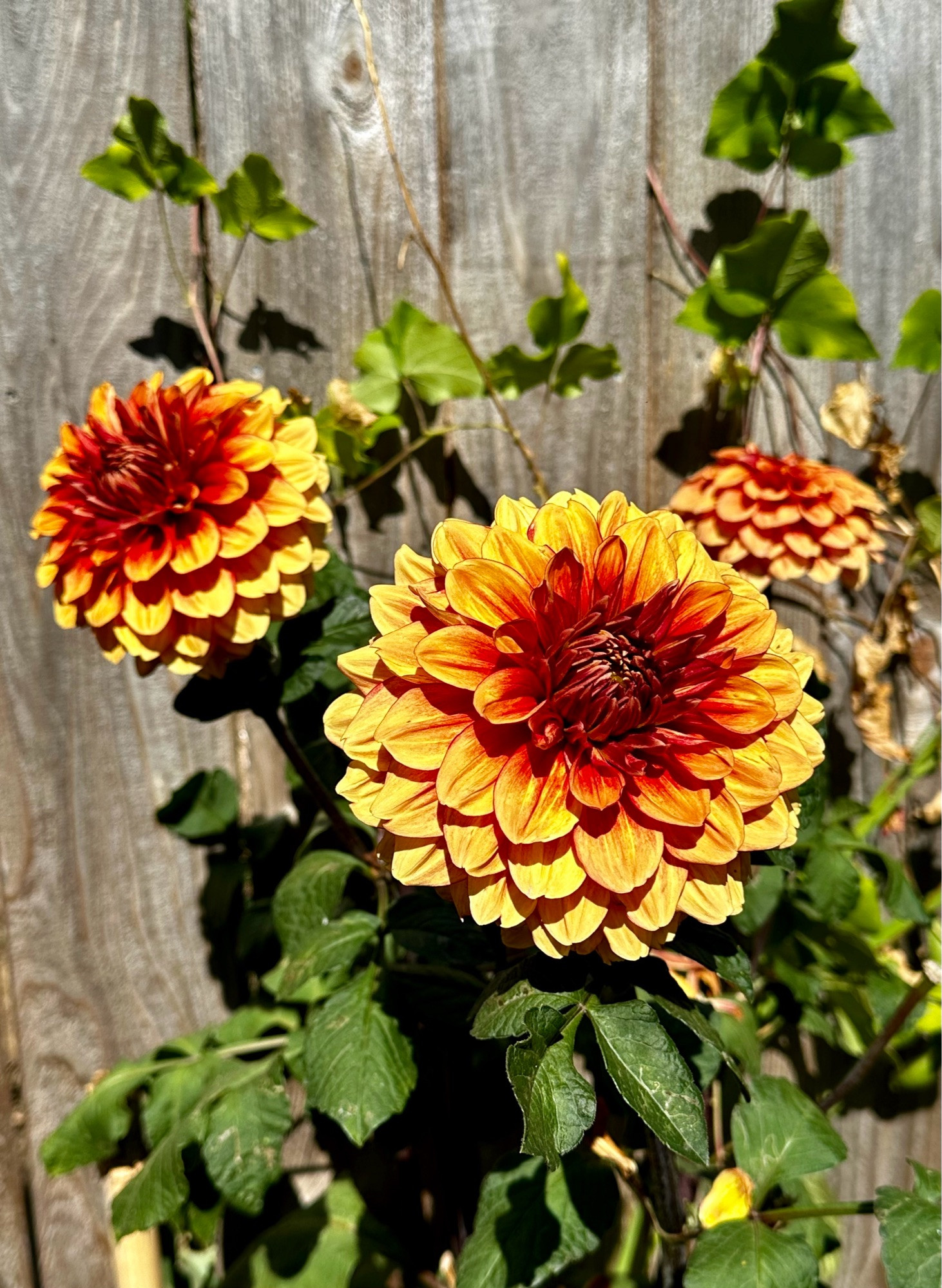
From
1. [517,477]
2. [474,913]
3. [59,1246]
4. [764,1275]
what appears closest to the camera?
[474,913]

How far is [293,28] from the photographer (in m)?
1.18

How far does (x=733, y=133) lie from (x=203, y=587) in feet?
3.23

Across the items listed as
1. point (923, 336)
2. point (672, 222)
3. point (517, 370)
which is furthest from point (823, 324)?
point (517, 370)

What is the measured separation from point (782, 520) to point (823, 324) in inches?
13.1

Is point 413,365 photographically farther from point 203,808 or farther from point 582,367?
point 203,808

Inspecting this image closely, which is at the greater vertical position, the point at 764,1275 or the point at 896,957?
the point at 764,1275

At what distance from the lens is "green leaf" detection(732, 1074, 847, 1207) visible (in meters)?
0.89

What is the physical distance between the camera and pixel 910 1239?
28.6 inches

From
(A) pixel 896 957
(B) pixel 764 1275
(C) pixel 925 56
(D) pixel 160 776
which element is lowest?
(A) pixel 896 957

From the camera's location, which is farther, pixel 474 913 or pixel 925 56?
pixel 925 56

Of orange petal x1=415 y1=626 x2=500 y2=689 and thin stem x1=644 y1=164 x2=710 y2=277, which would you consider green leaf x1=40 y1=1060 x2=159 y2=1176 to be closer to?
orange petal x1=415 y1=626 x2=500 y2=689

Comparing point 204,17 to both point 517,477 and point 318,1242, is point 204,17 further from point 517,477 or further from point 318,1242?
point 318,1242

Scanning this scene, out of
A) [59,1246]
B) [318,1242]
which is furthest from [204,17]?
[59,1246]

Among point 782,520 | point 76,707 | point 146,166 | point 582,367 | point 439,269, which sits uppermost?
point 146,166
